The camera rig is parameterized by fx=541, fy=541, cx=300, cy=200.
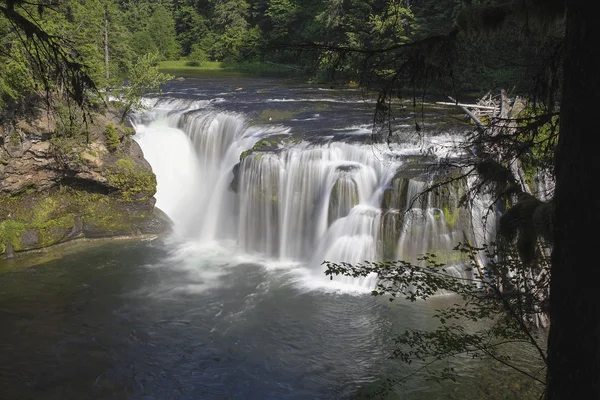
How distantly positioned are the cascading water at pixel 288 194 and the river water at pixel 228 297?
0.18 ft

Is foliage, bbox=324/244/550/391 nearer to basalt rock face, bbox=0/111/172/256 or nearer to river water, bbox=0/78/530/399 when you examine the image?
river water, bbox=0/78/530/399

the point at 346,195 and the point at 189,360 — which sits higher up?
the point at 346,195

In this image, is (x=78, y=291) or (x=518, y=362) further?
(x=78, y=291)

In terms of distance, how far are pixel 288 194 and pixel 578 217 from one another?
11858 mm

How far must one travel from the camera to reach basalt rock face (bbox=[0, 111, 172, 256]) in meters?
14.5

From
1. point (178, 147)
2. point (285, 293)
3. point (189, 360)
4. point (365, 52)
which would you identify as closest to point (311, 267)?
point (285, 293)

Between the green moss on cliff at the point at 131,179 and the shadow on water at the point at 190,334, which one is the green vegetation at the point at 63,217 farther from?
the shadow on water at the point at 190,334

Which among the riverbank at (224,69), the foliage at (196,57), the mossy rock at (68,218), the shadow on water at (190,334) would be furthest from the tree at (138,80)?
the foliage at (196,57)

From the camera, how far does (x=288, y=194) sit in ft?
49.3

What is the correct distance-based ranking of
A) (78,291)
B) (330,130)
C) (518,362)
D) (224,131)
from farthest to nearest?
(224,131)
(330,130)
(78,291)
(518,362)

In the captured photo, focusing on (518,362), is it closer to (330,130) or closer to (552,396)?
(552,396)

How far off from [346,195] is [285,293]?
3.15 metres

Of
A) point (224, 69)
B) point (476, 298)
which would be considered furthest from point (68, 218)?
point (224, 69)

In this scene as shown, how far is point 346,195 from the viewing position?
14.0 metres
